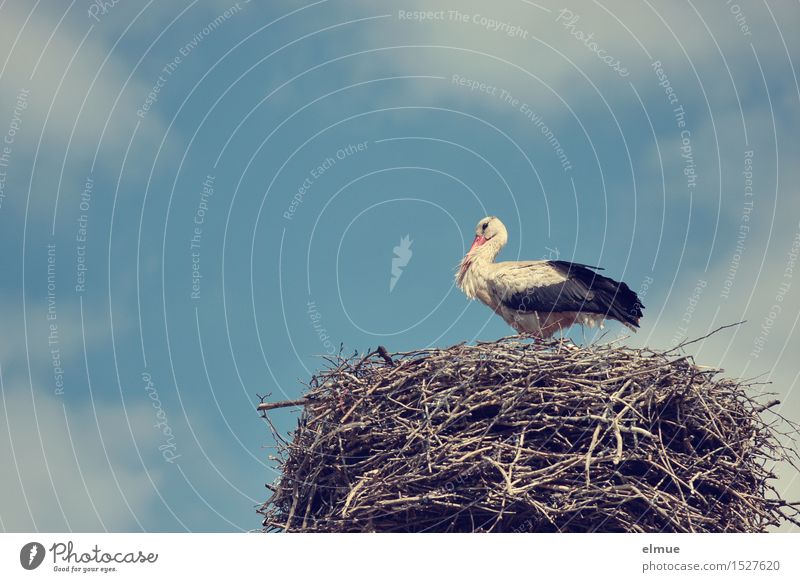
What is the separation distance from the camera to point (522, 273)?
11148 mm

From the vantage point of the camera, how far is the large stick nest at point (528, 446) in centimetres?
777

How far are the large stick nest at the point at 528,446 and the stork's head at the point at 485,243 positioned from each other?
321 centimetres

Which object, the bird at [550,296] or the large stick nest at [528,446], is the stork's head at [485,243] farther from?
the large stick nest at [528,446]

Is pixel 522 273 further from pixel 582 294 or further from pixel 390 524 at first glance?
pixel 390 524

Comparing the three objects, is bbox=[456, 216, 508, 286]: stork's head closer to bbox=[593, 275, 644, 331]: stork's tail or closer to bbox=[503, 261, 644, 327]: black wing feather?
bbox=[503, 261, 644, 327]: black wing feather

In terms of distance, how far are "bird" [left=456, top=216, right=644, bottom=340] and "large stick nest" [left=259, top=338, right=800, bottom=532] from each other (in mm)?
2187

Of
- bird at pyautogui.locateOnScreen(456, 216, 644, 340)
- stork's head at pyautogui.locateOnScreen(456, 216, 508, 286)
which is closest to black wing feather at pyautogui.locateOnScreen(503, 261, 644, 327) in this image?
bird at pyautogui.locateOnScreen(456, 216, 644, 340)

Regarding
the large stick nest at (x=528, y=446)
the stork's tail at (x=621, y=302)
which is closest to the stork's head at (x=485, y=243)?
the stork's tail at (x=621, y=302)

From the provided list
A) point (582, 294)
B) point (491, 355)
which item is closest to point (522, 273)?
point (582, 294)
